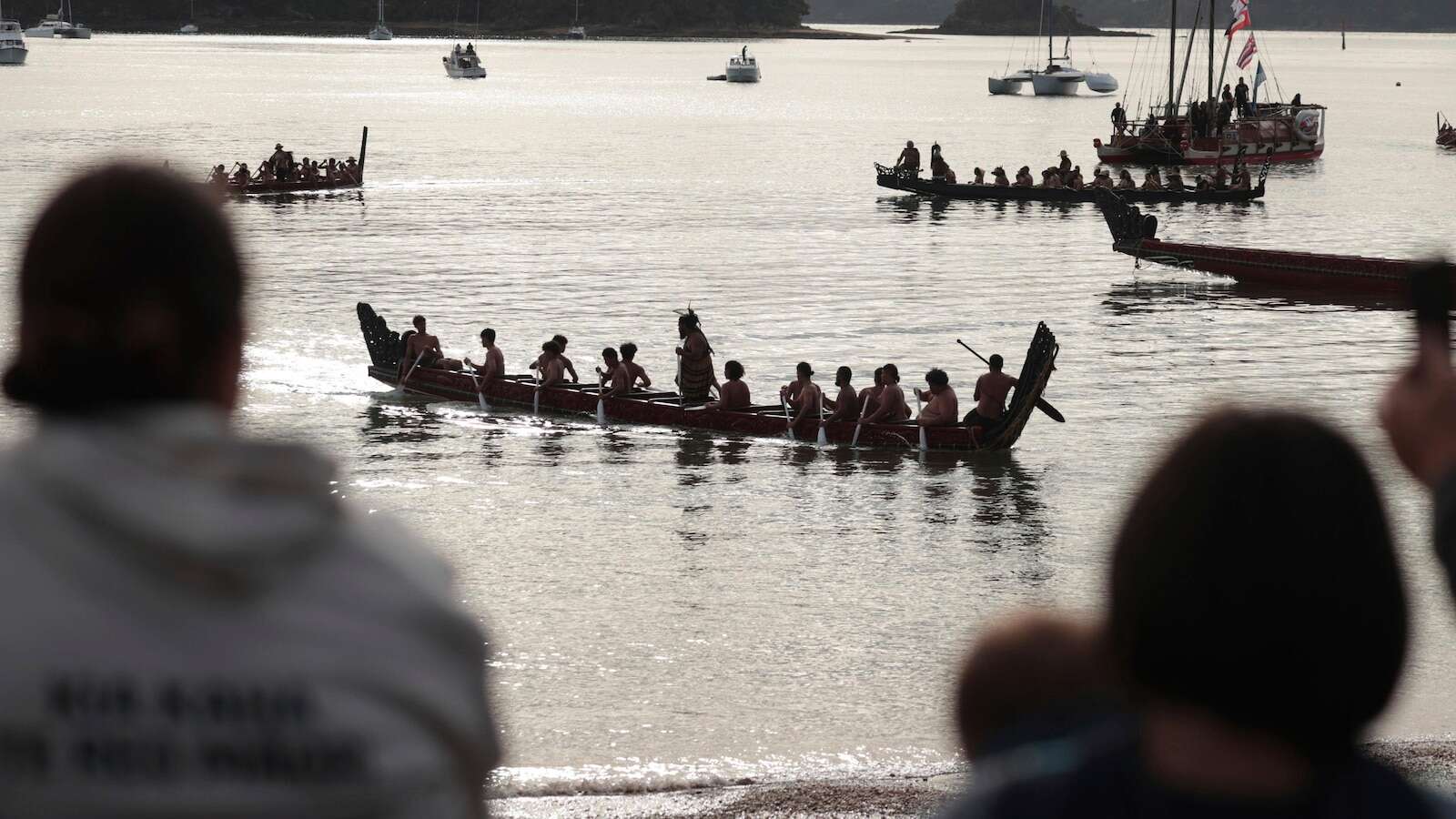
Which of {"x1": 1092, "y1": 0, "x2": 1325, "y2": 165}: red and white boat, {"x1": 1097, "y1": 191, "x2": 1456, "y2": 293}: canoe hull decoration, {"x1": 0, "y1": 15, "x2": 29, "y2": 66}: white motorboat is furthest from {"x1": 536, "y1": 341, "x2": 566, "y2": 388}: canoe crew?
{"x1": 0, "y1": 15, "x2": 29, "y2": 66}: white motorboat

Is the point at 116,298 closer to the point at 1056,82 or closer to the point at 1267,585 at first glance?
the point at 1267,585

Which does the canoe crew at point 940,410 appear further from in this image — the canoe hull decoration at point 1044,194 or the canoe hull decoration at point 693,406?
the canoe hull decoration at point 1044,194

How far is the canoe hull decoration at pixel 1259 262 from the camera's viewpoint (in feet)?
120

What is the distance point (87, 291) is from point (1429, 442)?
6.85 feet

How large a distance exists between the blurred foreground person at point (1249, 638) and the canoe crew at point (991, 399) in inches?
792

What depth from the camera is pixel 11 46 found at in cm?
17638

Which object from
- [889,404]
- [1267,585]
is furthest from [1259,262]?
[1267,585]

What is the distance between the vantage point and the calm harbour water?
13.0m

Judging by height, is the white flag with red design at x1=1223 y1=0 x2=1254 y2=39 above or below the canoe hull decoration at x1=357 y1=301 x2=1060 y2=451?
above

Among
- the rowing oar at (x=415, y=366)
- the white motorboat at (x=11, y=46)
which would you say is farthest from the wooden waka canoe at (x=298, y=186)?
the white motorboat at (x=11, y=46)

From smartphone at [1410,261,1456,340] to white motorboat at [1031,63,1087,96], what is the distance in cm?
16405

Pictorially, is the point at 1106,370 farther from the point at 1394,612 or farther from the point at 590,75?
the point at 590,75

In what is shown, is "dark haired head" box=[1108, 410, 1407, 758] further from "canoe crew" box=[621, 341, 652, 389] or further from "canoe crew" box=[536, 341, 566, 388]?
"canoe crew" box=[536, 341, 566, 388]

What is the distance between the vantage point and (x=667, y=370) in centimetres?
2961
